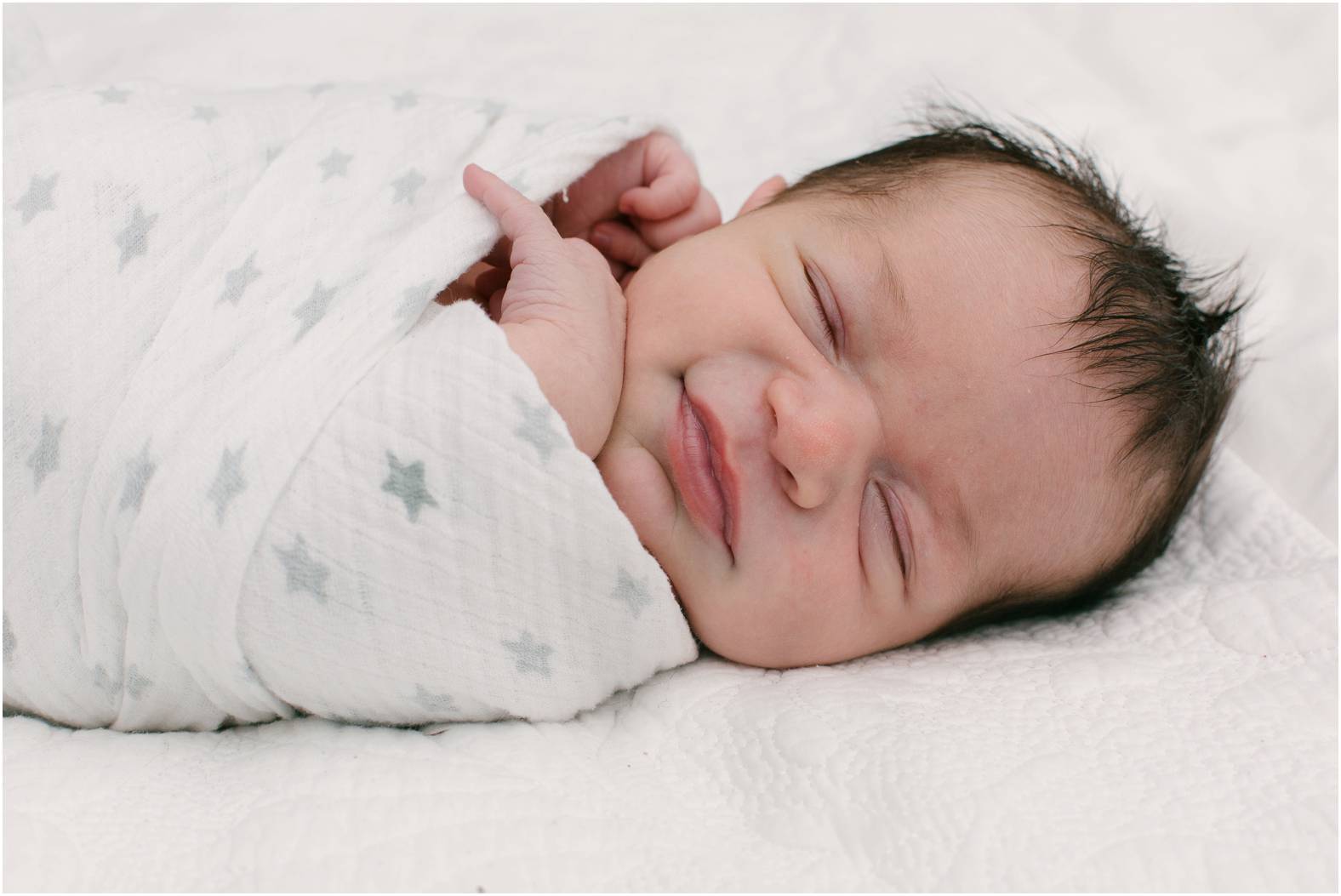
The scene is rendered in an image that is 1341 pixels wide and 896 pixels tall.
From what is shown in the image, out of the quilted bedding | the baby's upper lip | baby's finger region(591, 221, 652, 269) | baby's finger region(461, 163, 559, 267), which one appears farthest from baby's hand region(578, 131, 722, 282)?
the quilted bedding

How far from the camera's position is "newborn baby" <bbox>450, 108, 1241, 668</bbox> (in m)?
0.94

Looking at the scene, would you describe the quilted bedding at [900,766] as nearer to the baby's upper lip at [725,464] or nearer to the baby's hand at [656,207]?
the baby's upper lip at [725,464]

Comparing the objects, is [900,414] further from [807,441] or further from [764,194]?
[764,194]

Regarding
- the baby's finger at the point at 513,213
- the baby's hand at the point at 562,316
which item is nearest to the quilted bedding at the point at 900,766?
the baby's hand at the point at 562,316

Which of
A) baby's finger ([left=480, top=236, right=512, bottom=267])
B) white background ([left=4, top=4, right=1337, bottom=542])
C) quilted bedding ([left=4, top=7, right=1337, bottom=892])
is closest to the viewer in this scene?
quilted bedding ([left=4, top=7, right=1337, bottom=892])

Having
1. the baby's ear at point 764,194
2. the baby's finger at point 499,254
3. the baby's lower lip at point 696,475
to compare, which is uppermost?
the baby's ear at point 764,194

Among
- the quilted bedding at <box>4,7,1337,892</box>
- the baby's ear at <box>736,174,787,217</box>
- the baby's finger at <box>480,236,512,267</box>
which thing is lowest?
the quilted bedding at <box>4,7,1337,892</box>

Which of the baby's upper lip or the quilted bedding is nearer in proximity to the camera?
the quilted bedding

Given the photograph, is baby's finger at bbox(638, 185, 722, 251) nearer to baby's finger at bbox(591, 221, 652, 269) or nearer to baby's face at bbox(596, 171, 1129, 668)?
Result: baby's finger at bbox(591, 221, 652, 269)

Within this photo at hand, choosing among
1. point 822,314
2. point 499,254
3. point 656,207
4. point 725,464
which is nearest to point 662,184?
point 656,207

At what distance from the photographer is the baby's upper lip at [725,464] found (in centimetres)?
94

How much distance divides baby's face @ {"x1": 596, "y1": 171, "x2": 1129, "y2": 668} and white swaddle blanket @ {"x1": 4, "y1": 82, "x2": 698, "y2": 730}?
9cm

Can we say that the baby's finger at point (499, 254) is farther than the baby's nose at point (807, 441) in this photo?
Yes

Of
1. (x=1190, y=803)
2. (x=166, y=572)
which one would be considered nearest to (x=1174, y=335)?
(x=1190, y=803)
